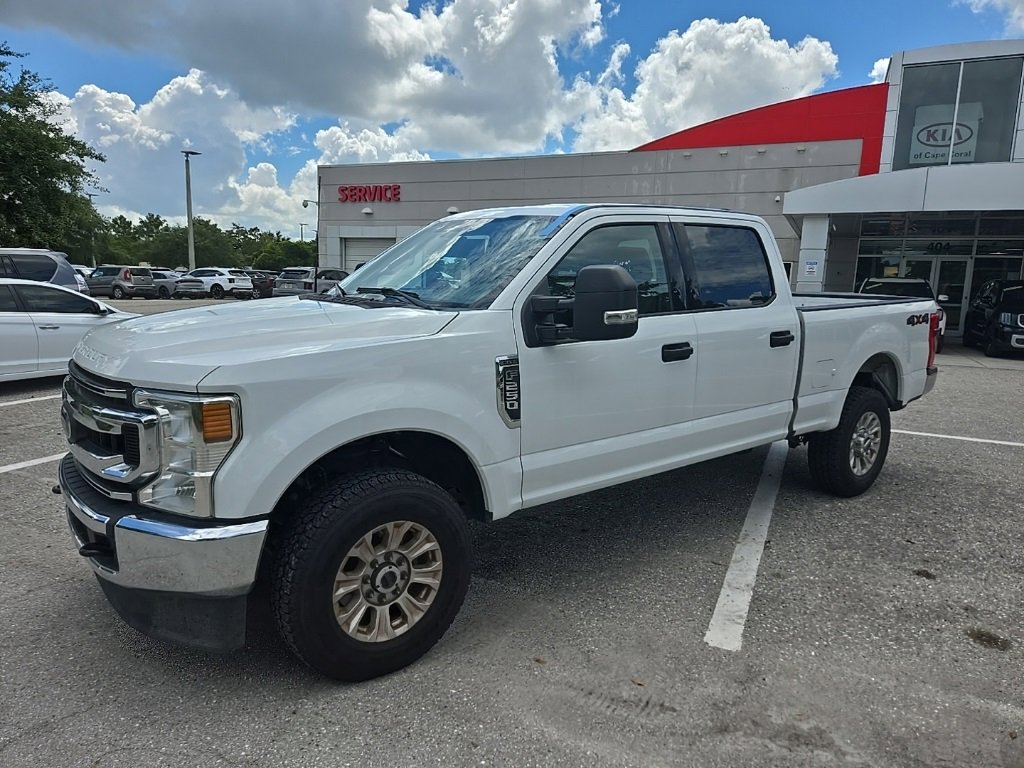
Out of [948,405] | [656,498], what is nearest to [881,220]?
[948,405]

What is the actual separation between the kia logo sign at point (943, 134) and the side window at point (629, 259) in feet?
65.9

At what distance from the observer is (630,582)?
377 cm

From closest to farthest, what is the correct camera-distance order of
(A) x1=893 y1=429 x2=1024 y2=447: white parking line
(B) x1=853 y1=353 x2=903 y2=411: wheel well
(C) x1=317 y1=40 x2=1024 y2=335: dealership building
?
(B) x1=853 y1=353 x2=903 y2=411: wheel well < (A) x1=893 y1=429 x2=1024 y2=447: white parking line < (C) x1=317 y1=40 x2=1024 y2=335: dealership building

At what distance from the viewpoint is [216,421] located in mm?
2385

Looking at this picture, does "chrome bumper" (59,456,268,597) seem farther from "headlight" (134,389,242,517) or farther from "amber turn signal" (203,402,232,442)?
"amber turn signal" (203,402,232,442)

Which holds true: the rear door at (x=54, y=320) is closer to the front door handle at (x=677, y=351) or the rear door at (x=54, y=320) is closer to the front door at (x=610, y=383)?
the front door at (x=610, y=383)

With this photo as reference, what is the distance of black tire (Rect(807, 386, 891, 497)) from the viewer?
16.3ft

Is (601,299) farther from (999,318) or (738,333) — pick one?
(999,318)

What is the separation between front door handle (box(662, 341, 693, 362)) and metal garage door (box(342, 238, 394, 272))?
2615 centimetres

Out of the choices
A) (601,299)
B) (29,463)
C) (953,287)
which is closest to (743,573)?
(601,299)

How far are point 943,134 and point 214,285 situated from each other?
103 ft

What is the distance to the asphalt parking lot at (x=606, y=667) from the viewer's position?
8.11ft

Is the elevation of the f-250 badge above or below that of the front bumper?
above

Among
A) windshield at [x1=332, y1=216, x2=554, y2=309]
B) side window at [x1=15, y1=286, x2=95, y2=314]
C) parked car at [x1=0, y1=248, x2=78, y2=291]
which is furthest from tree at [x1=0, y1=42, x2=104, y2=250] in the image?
windshield at [x1=332, y1=216, x2=554, y2=309]
